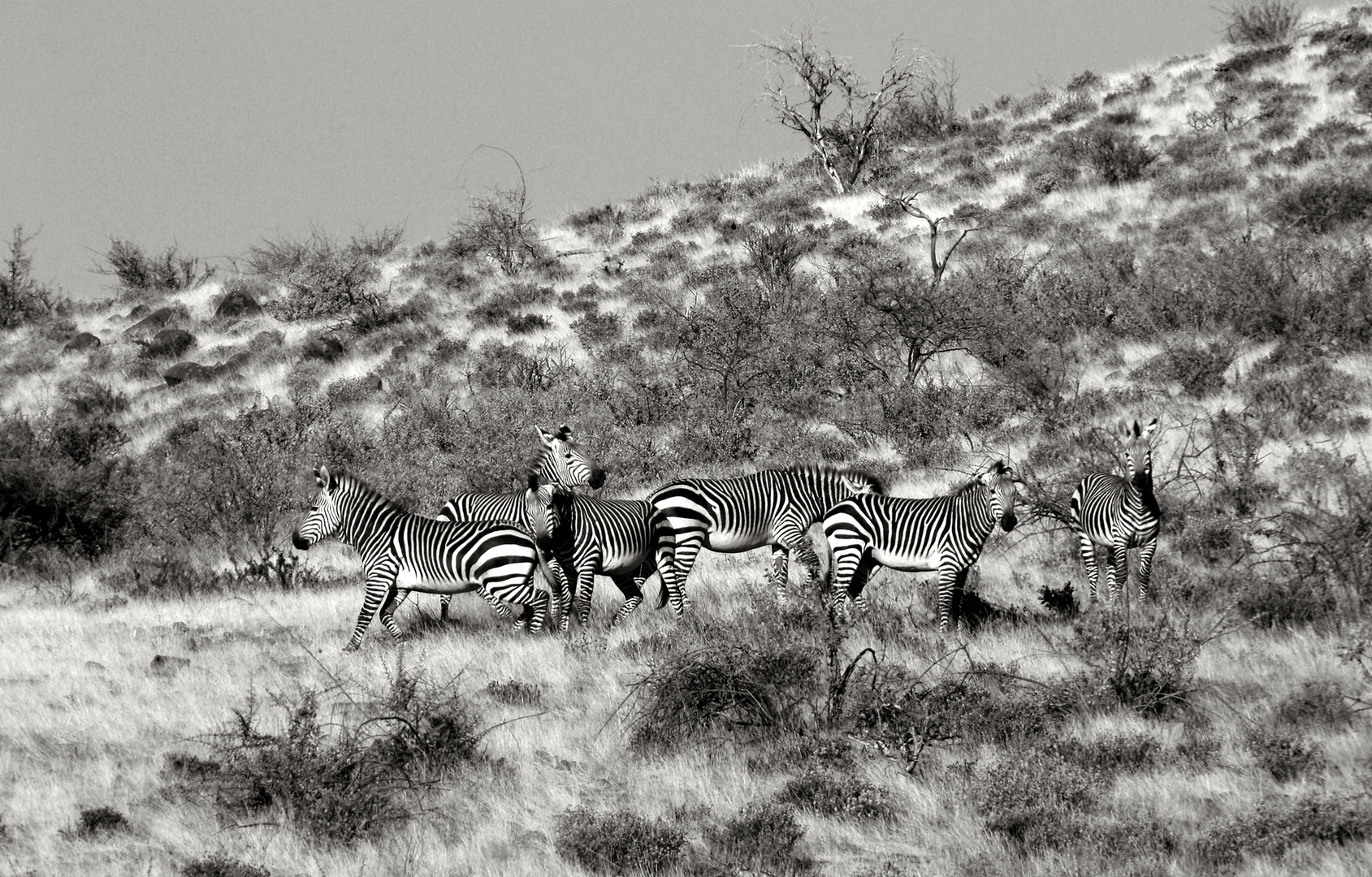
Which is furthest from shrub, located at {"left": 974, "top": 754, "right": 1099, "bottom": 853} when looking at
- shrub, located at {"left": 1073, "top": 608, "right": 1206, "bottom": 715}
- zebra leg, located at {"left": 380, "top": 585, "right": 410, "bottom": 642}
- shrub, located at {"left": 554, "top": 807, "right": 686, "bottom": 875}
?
zebra leg, located at {"left": 380, "top": 585, "right": 410, "bottom": 642}

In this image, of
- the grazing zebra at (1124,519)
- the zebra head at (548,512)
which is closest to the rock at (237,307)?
the zebra head at (548,512)

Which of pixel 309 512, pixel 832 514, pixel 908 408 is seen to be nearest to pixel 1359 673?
pixel 832 514

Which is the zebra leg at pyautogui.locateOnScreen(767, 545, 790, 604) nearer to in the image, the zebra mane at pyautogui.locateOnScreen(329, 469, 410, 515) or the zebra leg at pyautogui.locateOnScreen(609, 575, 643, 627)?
the zebra leg at pyautogui.locateOnScreen(609, 575, 643, 627)

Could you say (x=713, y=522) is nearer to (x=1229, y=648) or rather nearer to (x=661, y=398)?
(x=1229, y=648)

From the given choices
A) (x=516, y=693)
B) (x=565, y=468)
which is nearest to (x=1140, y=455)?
(x=516, y=693)

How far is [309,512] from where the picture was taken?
Result: 14672 millimetres

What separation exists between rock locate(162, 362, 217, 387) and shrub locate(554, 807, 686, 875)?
101ft

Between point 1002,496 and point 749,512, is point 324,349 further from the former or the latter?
point 1002,496

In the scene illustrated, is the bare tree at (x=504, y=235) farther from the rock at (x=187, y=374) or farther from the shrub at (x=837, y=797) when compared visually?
the shrub at (x=837, y=797)

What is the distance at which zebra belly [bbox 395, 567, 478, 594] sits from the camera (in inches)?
534

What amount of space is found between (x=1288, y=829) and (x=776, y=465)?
15.5m

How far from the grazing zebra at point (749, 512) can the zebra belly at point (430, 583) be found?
247cm

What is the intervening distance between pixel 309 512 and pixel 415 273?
96.8 feet

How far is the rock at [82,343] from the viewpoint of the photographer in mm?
40656
